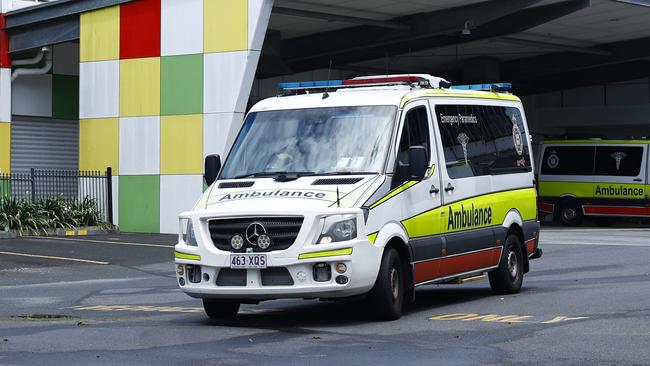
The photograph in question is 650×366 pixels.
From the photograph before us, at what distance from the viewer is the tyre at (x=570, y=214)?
35062 millimetres

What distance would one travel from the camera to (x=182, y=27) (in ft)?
89.8

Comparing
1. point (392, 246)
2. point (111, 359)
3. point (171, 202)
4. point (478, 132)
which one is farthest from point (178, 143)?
point (111, 359)

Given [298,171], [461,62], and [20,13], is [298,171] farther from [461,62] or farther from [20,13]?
[461,62]

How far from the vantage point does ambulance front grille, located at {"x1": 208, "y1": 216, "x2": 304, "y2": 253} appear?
11297mm

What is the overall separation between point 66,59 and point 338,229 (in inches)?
882

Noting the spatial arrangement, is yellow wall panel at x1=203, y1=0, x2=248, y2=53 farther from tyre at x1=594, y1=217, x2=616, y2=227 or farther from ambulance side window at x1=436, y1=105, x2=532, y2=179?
tyre at x1=594, y1=217, x2=616, y2=227

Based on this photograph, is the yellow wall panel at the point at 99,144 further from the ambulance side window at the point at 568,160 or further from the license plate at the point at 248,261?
the license plate at the point at 248,261

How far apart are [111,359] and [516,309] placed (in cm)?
508

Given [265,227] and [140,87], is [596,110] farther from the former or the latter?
[265,227]

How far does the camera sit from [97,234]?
27531 millimetres

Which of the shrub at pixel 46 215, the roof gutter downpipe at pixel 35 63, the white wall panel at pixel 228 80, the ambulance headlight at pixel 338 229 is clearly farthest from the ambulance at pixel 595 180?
the ambulance headlight at pixel 338 229

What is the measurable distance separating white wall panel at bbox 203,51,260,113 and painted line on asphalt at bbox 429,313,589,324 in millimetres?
14545

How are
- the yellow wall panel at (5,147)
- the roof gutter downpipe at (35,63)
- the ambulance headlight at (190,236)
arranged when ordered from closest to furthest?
1. the ambulance headlight at (190,236)
2. the yellow wall panel at (5,147)
3. the roof gutter downpipe at (35,63)

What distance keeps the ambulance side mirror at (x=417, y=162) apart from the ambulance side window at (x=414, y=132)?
0.55 ft
